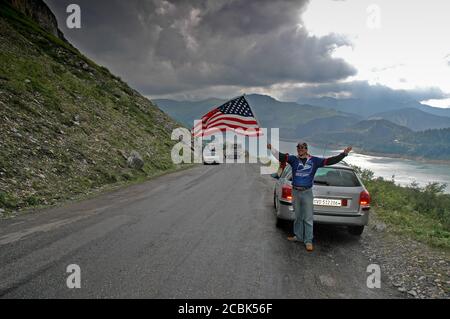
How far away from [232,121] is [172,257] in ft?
16.5

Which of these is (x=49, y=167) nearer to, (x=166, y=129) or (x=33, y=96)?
(x=33, y=96)

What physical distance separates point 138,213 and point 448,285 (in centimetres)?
742

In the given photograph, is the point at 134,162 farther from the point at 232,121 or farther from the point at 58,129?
the point at 232,121

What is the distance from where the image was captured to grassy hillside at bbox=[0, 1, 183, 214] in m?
11.9

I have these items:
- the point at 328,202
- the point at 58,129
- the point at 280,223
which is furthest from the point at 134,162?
the point at 328,202

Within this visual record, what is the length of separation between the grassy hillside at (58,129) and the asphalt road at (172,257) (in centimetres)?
329

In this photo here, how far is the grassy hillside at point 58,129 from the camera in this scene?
39.2 feet

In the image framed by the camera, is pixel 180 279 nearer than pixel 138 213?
Yes

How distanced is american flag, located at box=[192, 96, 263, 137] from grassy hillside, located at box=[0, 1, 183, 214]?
19.7 ft

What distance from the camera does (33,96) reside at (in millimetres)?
19234
